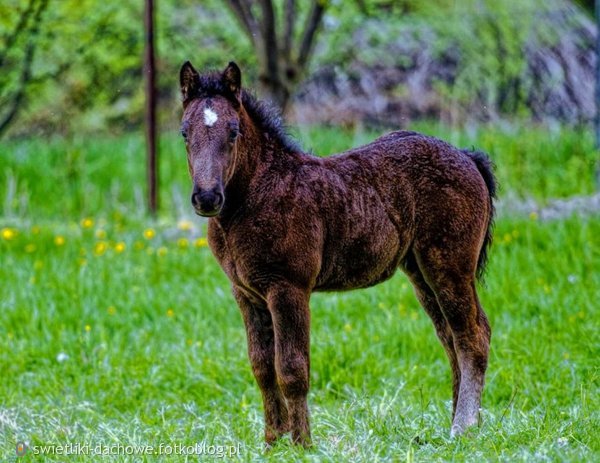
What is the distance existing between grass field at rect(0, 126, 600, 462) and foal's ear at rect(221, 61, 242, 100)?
5.14ft

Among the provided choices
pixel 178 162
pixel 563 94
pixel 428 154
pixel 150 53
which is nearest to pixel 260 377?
pixel 428 154

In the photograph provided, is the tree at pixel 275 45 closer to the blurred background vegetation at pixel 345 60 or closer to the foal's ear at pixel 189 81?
the blurred background vegetation at pixel 345 60

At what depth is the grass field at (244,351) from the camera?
15.4 feet

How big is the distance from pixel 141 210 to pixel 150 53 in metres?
1.93

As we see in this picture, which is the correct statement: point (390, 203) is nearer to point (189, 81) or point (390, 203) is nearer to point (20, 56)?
point (189, 81)

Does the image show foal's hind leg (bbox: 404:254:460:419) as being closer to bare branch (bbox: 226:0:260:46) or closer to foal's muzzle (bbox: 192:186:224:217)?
foal's muzzle (bbox: 192:186:224:217)

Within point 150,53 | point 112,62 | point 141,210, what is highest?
point 150,53

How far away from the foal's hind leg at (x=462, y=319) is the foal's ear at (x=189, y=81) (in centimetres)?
134

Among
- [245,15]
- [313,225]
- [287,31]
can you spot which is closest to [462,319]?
[313,225]

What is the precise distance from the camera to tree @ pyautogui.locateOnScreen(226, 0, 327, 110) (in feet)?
31.3

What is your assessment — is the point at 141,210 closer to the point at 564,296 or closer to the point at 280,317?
the point at 564,296

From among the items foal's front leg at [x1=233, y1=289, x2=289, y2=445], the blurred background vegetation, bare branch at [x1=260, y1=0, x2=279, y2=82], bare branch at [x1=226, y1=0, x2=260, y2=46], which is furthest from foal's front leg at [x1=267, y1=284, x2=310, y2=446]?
the blurred background vegetation

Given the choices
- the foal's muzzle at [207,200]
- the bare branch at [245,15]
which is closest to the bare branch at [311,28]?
the bare branch at [245,15]

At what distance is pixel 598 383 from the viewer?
5.77 metres
